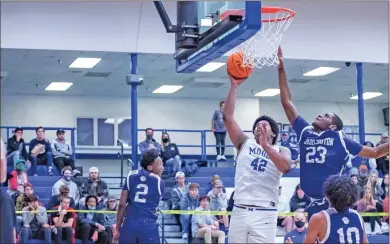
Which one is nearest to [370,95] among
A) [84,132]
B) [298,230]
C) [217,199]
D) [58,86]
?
[84,132]

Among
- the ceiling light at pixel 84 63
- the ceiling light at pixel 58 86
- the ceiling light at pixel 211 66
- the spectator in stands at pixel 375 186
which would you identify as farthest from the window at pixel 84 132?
the spectator in stands at pixel 375 186

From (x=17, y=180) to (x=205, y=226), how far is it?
13.8 feet

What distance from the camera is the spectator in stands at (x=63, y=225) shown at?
1453 centimetres

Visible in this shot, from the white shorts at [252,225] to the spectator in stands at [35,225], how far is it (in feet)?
24.2

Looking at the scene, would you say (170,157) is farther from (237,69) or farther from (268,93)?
(237,69)

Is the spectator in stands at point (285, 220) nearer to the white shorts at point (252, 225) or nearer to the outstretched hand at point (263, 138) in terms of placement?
the white shorts at point (252, 225)

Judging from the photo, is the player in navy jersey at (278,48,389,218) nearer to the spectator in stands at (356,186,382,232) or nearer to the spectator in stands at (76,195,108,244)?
the spectator in stands at (76,195,108,244)

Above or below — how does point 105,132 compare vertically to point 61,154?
above

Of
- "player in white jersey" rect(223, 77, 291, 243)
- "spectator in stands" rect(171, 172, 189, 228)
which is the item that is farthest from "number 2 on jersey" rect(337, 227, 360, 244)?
"spectator in stands" rect(171, 172, 189, 228)

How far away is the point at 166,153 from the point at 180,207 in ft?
12.6

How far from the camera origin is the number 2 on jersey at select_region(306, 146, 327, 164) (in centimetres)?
852

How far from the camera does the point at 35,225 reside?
14.7m

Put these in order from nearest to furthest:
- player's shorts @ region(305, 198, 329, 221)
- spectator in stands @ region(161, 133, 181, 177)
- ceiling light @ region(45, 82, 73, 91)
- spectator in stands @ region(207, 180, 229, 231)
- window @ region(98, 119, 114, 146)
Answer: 1. player's shorts @ region(305, 198, 329, 221)
2. spectator in stands @ region(207, 180, 229, 231)
3. spectator in stands @ region(161, 133, 181, 177)
4. ceiling light @ region(45, 82, 73, 91)
5. window @ region(98, 119, 114, 146)

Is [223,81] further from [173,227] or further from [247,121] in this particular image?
[173,227]
